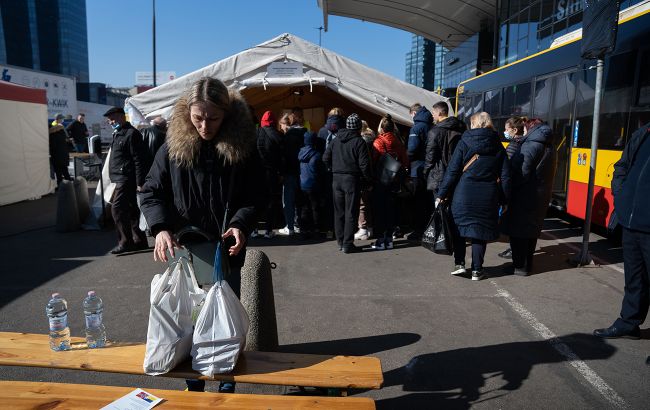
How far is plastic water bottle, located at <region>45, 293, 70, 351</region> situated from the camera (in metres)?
2.51

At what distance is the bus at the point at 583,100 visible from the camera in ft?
21.0

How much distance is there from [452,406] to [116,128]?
19.0 feet

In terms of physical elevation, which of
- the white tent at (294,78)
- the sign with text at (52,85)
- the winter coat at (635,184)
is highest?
the sign with text at (52,85)

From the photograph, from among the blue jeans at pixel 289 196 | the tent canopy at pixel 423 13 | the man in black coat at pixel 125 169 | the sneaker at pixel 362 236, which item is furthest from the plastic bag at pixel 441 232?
the tent canopy at pixel 423 13

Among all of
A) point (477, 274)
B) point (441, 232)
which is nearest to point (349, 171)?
point (441, 232)

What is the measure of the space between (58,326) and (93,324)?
186 millimetres

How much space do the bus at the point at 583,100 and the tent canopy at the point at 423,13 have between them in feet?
27.3

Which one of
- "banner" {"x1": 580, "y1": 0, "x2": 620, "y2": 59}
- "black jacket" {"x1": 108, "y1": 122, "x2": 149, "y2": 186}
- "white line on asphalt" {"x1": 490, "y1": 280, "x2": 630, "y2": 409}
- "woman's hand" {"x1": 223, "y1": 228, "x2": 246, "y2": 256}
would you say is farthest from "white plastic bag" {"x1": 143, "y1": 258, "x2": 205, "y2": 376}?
"banner" {"x1": 580, "y1": 0, "x2": 620, "y2": 59}

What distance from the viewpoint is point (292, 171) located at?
7520 millimetres

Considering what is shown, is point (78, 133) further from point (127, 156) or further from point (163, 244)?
point (163, 244)

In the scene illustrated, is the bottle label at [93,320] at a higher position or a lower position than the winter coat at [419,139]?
lower

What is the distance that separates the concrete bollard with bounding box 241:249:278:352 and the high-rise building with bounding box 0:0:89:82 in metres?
116

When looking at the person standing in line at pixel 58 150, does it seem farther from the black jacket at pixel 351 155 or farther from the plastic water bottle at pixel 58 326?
the plastic water bottle at pixel 58 326

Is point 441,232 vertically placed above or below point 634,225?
below
